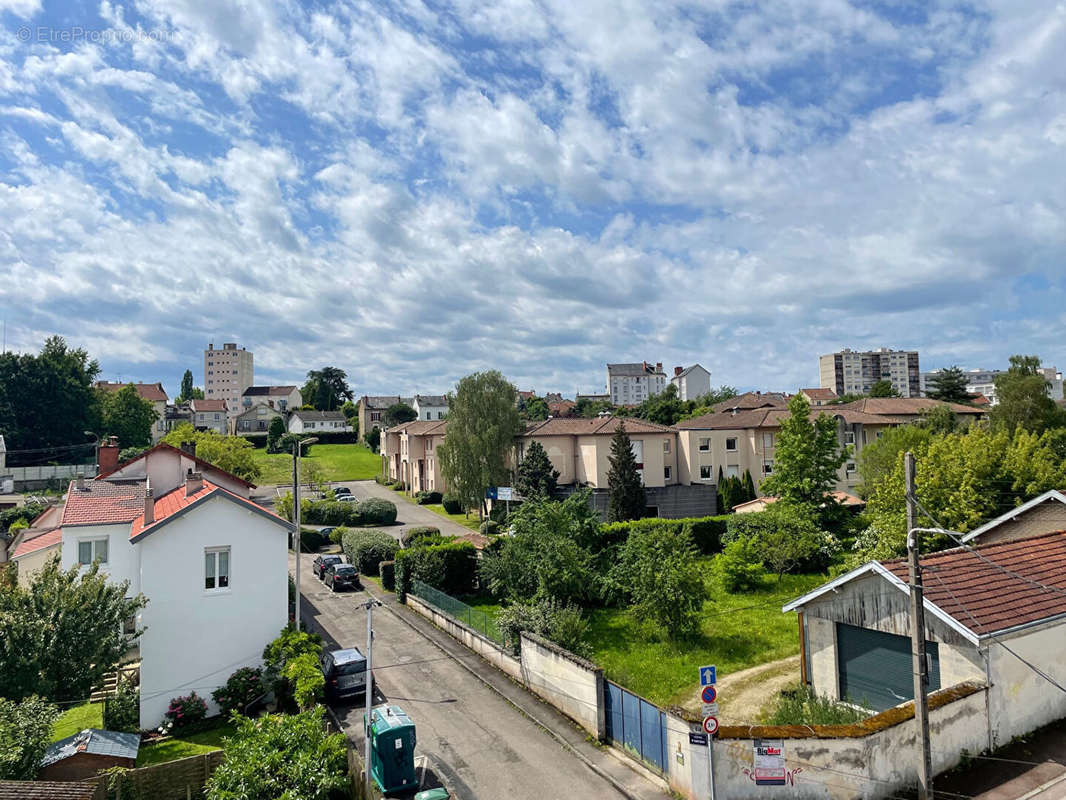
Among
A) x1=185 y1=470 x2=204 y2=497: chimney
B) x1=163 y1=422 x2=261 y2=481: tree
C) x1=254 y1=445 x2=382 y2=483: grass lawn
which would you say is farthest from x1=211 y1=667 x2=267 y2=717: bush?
x1=254 y1=445 x2=382 y2=483: grass lawn

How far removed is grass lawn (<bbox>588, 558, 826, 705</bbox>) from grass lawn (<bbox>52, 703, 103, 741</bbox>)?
16.8 metres

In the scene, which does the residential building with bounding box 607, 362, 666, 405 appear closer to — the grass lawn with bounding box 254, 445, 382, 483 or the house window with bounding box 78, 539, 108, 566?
the grass lawn with bounding box 254, 445, 382, 483

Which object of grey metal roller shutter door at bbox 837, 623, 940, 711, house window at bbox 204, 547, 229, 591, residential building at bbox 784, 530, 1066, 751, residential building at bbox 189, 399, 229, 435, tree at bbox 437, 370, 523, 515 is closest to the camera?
residential building at bbox 784, 530, 1066, 751

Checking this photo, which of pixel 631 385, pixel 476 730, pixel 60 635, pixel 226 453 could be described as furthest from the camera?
pixel 631 385

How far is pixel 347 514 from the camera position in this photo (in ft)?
181

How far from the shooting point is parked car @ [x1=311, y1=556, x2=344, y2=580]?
1514 inches

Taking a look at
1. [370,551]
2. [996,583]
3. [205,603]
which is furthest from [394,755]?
[370,551]

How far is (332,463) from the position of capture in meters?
90.3

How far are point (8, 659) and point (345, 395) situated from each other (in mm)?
127882

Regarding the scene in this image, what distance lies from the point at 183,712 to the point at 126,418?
84.9 m

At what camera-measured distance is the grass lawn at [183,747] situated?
1900 cm

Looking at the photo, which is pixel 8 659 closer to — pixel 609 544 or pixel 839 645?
pixel 839 645

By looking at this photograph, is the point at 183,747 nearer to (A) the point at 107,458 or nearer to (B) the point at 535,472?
(A) the point at 107,458

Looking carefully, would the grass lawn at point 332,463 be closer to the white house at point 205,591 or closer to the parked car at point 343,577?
the parked car at point 343,577
